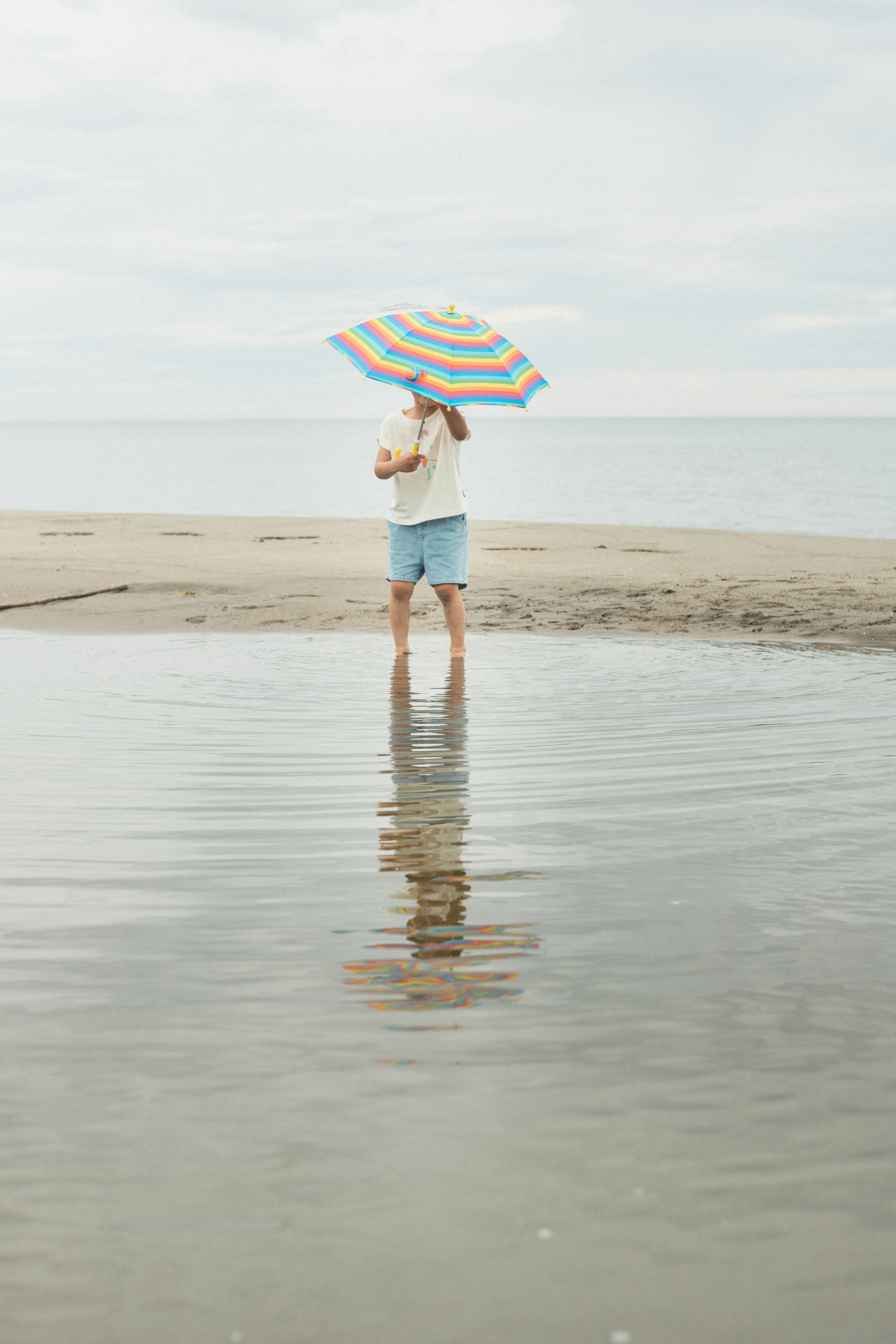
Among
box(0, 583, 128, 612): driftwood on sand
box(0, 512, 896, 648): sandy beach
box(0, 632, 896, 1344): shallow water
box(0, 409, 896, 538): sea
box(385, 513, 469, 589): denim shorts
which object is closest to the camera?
box(0, 632, 896, 1344): shallow water

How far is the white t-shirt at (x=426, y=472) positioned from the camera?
678 centimetres

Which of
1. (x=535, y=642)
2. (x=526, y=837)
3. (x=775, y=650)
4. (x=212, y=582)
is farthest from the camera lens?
(x=212, y=582)

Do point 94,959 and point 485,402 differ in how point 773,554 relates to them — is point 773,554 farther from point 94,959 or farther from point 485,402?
point 94,959

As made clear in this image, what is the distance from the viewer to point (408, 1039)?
223 centimetres

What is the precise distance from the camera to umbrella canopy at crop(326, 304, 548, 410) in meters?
6.53

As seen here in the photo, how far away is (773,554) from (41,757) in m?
9.64

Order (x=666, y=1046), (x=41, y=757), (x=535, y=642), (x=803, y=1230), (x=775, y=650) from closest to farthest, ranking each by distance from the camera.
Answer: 1. (x=803, y=1230)
2. (x=666, y=1046)
3. (x=41, y=757)
4. (x=775, y=650)
5. (x=535, y=642)

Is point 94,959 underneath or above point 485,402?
underneath

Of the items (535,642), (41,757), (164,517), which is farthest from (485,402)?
(164,517)

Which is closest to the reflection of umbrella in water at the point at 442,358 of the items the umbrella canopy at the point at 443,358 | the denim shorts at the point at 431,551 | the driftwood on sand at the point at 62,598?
the umbrella canopy at the point at 443,358

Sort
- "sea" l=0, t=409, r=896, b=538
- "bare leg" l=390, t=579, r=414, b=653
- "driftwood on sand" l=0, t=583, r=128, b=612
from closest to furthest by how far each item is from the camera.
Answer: "bare leg" l=390, t=579, r=414, b=653
"driftwood on sand" l=0, t=583, r=128, b=612
"sea" l=0, t=409, r=896, b=538

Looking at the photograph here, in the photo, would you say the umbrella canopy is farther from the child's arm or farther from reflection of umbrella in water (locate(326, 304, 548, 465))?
the child's arm

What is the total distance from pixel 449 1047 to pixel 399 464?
15.8ft

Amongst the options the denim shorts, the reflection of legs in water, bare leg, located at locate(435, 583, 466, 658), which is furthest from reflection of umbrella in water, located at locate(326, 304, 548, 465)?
the reflection of legs in water
